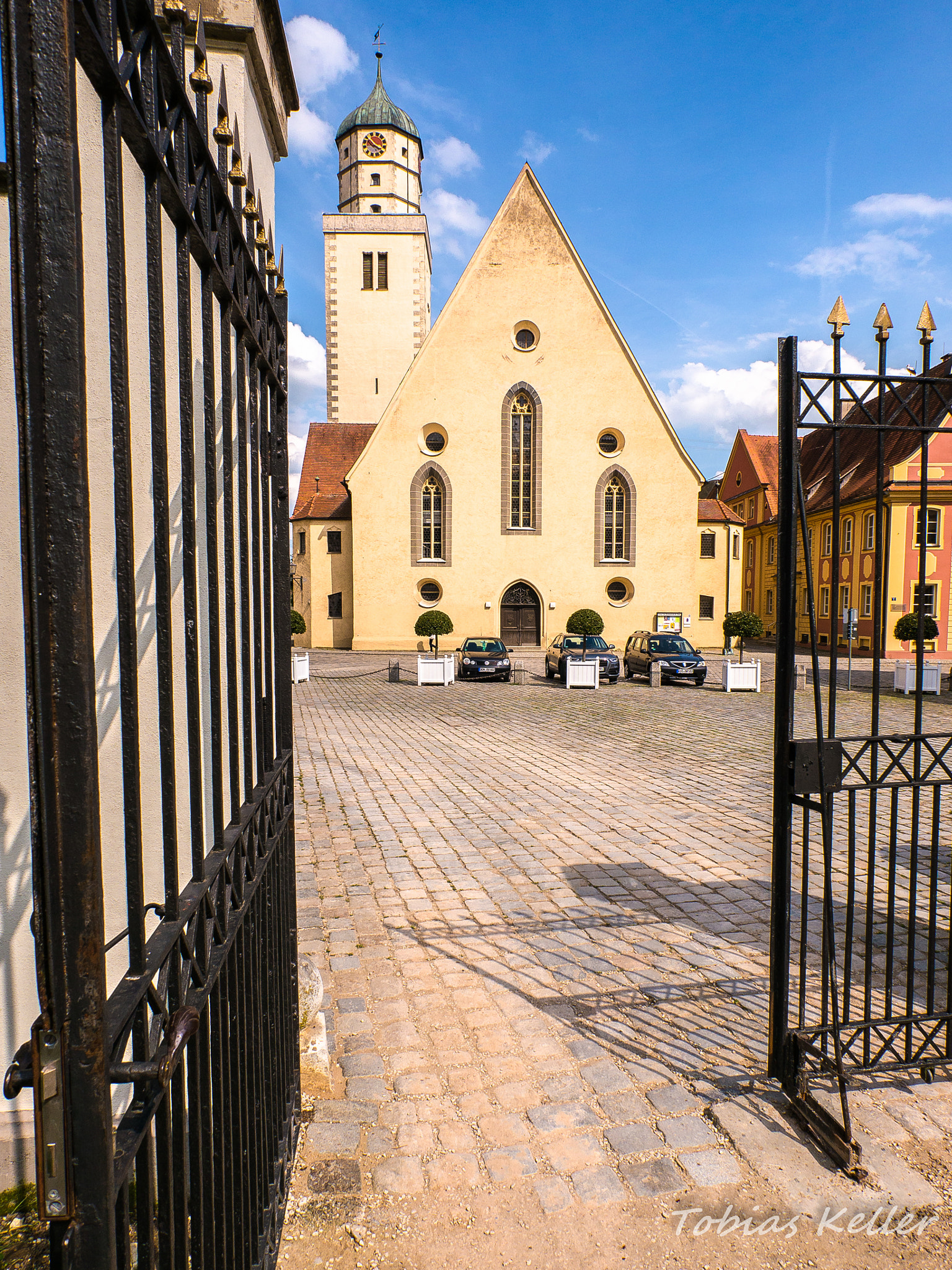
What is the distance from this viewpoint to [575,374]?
3397 centimetres

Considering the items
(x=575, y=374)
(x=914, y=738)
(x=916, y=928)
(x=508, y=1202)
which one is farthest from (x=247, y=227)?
(x=575, y=374)

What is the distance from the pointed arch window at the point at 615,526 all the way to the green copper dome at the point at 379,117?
24.6 meters

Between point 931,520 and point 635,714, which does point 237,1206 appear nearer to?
point 635,714

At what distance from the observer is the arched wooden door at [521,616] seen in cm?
3438

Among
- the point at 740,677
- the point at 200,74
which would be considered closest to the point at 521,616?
the point at 740,677

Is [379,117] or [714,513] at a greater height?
[379,117]

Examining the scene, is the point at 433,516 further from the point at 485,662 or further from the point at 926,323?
the point at 926,323

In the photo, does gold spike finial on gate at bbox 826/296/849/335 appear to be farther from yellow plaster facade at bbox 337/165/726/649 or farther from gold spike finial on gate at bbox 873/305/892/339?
yellow plaster facade at bbox 337/165/726/649

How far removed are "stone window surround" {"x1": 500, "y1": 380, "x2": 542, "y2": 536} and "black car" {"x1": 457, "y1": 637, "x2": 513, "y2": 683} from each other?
11.8 metres

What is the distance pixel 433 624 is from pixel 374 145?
95.0 ft

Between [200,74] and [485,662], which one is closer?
[200,74]

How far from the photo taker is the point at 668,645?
22.6m

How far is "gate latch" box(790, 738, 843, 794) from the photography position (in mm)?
2990

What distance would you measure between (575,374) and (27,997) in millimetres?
34305
